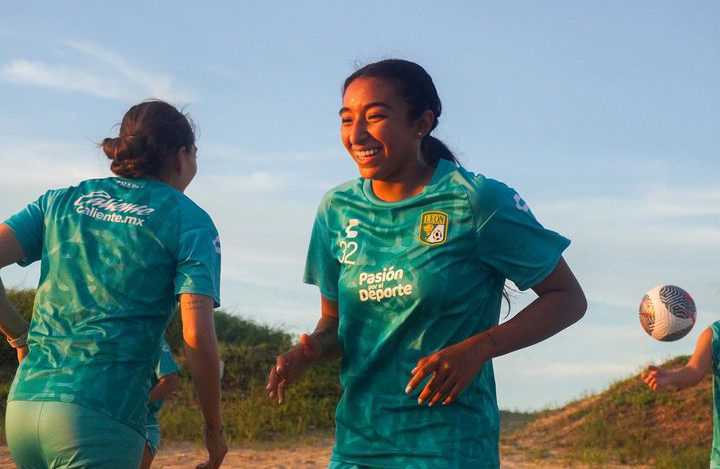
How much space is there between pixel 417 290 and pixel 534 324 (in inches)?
14.4

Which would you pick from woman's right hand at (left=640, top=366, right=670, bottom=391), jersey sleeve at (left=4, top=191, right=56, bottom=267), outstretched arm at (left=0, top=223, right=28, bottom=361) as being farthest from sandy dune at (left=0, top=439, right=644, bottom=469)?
jersey sleeve at (left=4, top=191, right=56, bottom=267)

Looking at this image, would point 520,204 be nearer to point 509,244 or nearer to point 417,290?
point 509,244

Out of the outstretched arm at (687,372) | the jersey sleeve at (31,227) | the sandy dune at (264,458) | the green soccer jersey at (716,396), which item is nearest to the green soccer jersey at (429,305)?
the jersey sleeve at (31,227)

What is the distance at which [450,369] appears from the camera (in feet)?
10.6

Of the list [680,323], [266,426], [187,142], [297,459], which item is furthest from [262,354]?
[187,142]

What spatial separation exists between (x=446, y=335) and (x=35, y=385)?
4.31 feet

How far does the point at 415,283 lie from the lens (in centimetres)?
349

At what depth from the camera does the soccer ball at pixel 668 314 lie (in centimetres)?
715

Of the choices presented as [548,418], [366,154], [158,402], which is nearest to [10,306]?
[366,154]

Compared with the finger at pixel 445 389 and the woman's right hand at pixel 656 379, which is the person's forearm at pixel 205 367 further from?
the woman's right hand at pixel 656 379

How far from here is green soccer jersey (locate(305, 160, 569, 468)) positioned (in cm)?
345

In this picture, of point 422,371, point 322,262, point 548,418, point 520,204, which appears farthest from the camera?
point 548,418

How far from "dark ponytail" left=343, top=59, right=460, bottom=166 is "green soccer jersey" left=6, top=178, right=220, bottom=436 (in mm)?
758

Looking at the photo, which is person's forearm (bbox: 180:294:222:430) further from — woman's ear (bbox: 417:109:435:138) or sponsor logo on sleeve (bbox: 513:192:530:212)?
sponsor logo on sleeve (bbox: 513:192:530:212)
